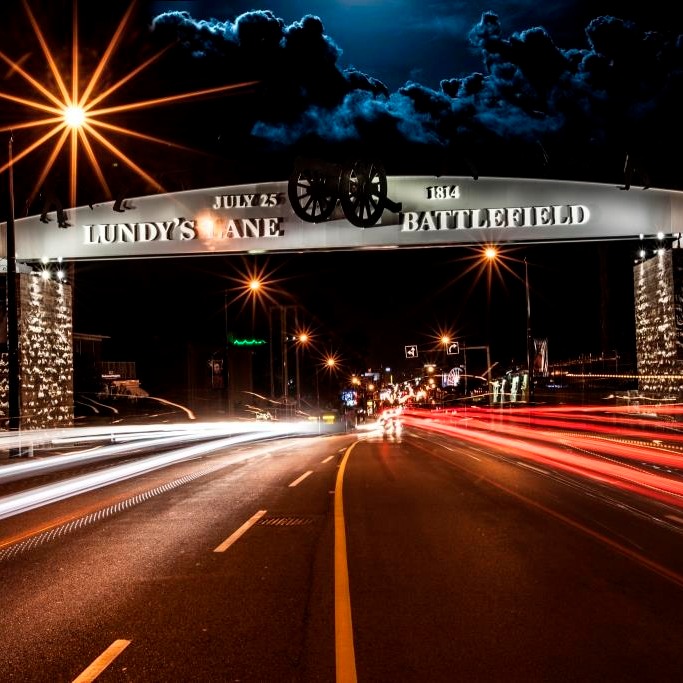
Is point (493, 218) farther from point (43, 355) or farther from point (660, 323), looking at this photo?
point (43, 355)

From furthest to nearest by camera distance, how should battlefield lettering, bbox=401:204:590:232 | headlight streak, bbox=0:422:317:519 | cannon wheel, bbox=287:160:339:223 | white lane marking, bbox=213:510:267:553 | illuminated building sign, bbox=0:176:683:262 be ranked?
cannon wheel, bbox=287:160:339:223, battlefield lettering, bbox=401:204:590:232, illuminated building sign, bbox=0:176:683:262, headlight streak, bbox=0:422:317:519, white lane marking, bbox=213:510:267:553

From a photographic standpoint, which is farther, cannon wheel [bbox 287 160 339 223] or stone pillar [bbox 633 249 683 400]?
cannon wheel [bbox 287 160 339 223]

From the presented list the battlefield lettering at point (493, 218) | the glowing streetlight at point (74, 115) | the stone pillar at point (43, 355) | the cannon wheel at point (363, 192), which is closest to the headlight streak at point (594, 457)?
the battlefield lettering at point (493, 218)

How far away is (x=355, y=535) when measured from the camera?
9.96m

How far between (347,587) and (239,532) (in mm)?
3209

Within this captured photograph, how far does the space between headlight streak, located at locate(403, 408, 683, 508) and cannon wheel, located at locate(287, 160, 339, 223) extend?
9.23 meters

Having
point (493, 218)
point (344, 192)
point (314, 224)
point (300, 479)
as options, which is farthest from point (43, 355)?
point (493, 218)

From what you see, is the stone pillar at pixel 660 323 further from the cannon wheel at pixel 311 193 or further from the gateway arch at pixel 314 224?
the cannon wheel at pixel 311 193

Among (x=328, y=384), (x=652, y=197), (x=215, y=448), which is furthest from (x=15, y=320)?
(x=328, y=384)

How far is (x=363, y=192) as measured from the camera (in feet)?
76.0

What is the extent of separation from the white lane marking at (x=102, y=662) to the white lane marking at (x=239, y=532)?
335cm

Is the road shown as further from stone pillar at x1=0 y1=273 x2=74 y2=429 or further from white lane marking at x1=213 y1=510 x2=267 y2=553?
stone pillar at x1=0 y1=273 x2=74 y2=429

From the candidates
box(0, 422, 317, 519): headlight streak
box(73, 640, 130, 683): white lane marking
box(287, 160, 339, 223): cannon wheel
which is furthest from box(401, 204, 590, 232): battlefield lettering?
box(73, 640, 130, 683): white lane marking

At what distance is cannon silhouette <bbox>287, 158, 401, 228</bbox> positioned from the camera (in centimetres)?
2314
